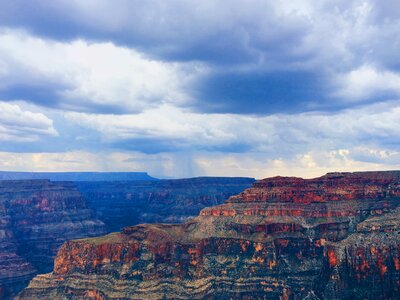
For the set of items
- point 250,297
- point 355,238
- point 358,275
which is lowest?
point 250,297

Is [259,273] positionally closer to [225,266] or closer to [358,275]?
[225,266]

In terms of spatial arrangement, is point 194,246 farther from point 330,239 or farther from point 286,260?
point 330,239

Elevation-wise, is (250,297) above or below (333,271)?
below

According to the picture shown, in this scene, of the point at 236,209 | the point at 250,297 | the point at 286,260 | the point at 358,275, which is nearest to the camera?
the point at 358,275

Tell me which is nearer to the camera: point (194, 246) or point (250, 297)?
point (250, 297)

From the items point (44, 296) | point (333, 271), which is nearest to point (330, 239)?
point (333, 271)

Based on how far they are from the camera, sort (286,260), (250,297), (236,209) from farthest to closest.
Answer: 1. (236,209)
2. (286,260)
3. (250,297)

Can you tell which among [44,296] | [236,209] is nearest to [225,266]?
[236,209]
